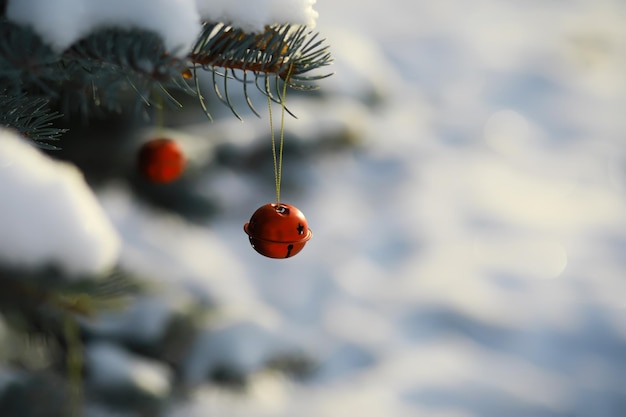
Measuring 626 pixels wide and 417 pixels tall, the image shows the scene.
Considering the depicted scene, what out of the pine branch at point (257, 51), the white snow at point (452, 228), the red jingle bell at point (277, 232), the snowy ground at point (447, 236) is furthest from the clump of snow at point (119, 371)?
the pine branch at point (257, 51)

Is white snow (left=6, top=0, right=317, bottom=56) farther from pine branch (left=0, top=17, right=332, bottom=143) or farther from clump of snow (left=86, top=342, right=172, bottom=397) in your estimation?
clump of snow (left=86, top=342, right=172, bottom=397)

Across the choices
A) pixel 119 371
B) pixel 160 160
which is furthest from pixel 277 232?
pixel 119 371

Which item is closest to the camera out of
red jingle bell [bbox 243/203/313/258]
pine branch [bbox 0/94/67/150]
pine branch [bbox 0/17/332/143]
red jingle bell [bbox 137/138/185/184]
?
pine branch [bbox 0/17/332/143]

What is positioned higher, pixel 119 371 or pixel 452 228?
pixel 452 228

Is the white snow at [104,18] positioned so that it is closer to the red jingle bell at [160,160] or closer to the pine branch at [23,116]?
the pine branch at [23,116]

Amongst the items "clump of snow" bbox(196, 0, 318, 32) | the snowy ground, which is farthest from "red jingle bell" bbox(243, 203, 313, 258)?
the snowy ground

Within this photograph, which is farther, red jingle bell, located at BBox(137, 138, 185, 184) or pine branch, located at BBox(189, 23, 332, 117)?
red jingle bell, located at BBox(137, 138, 185, 184)

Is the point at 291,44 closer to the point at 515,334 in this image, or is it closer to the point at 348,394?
the point at 348,394

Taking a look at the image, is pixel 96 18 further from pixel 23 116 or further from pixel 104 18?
pixel 23 116
